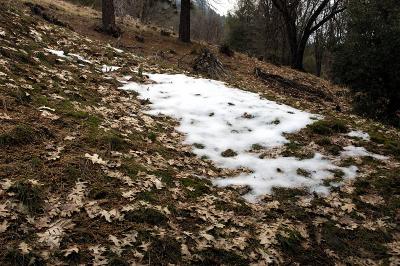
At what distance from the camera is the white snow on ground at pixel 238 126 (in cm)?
650

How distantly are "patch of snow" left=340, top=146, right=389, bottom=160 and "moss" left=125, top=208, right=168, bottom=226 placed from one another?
4.25 m

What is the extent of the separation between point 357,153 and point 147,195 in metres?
4.57

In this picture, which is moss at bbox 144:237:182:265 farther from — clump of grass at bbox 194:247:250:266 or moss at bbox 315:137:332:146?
moss at bbox 315:137:332:146

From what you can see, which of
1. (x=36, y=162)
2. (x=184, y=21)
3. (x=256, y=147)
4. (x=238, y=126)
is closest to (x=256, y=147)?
(x=256, y=147)

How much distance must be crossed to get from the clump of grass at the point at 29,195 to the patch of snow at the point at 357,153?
557 cm

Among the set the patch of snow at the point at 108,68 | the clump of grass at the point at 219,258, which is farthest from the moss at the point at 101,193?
the patch of snow at the point at 108,68

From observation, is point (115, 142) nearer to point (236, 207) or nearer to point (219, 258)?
point (236, 207)

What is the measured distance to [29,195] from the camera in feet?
14.6

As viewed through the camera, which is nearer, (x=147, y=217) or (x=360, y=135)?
(x=147, y=217)

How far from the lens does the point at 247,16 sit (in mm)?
46219

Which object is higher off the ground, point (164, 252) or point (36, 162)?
point (36, 162)

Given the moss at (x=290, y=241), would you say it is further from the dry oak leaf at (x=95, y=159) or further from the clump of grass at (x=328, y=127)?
→ the clump of grass at (x=328, y=127)

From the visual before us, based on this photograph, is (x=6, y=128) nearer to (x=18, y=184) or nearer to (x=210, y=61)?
(x=18, y=184)

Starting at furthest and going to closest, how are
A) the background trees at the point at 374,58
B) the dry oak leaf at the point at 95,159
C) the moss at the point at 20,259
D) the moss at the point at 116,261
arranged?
the background trees at the point at 374,58 < the dry oak leaf at the point at 95,159 < the moss at the point at 116,261 < the moss at the point at 20,259
